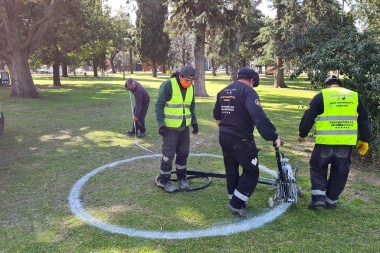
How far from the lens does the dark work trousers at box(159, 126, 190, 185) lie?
5328 millimetres

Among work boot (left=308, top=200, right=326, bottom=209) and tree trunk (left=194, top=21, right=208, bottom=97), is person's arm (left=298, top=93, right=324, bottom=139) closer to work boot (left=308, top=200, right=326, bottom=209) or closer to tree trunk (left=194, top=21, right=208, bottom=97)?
work boot (left=308, top=200, right=326, bottom=209)

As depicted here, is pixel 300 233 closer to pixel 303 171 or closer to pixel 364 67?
pixel 303 171

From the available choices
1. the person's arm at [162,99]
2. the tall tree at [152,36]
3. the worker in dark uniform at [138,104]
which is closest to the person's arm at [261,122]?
the person's arm at [162,99]

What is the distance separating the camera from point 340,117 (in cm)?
443

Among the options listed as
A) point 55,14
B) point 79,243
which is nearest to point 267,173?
point 79,243

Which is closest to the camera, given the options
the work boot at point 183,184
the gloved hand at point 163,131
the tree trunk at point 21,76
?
the gloved hand at point 163,131

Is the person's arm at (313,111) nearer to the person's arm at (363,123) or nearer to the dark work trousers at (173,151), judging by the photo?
the person's arm at (363,123)

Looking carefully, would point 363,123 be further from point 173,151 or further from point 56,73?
point 56,73

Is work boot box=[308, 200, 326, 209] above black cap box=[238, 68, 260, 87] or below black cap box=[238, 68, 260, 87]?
below

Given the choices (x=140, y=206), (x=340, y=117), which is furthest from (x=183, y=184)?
(x=340, y=117)

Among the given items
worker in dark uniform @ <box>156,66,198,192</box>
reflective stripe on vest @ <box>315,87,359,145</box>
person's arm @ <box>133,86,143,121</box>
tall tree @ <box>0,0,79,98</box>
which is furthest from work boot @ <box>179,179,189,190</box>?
tall tree @ <box>0,0,79,98</box>

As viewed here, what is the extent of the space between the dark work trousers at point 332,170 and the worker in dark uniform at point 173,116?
2035 mm

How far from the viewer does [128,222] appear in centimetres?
429

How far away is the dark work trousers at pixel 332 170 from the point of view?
446 centimetres
